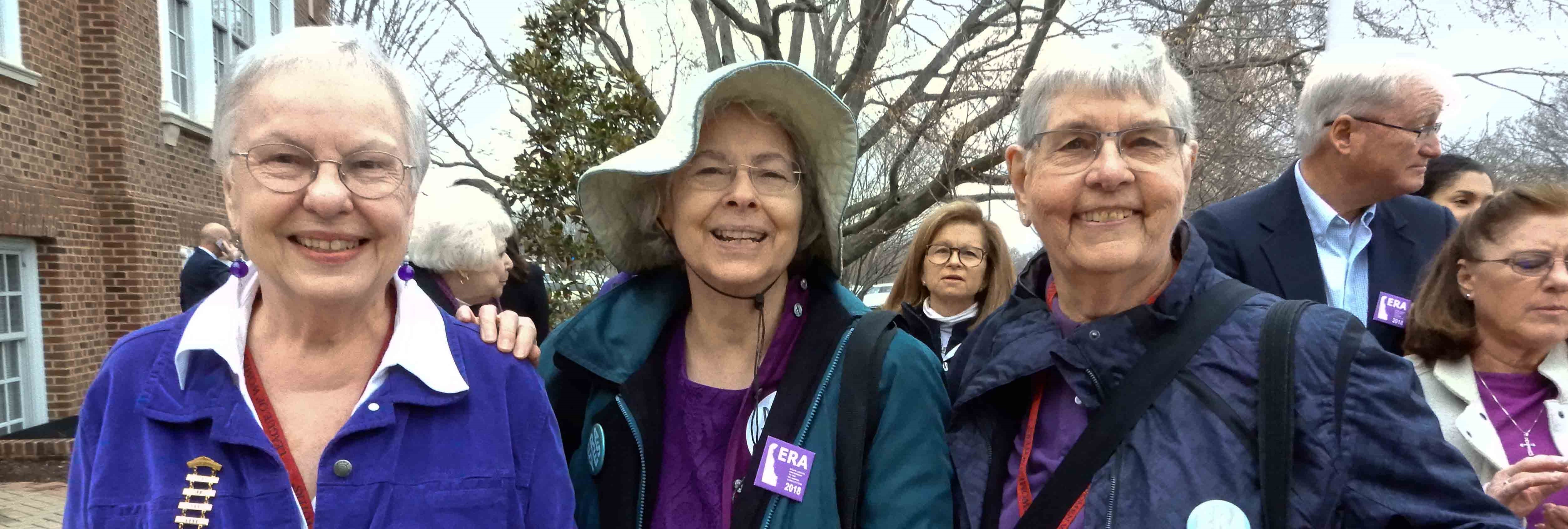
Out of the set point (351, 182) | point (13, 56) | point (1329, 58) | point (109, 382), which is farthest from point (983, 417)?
Result: point (13, 56)

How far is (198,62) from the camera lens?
10555 millimetres

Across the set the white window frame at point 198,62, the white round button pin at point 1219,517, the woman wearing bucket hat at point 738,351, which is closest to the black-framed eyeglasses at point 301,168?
the woman wearing bucket hat at point 738,351

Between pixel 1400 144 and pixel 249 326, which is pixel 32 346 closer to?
pixel 249 326

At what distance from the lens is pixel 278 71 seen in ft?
4.73

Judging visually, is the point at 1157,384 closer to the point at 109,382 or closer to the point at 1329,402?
the point at 1329,402

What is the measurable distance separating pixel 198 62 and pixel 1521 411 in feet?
39.9

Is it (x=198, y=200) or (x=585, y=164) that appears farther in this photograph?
(x=198, y=200)

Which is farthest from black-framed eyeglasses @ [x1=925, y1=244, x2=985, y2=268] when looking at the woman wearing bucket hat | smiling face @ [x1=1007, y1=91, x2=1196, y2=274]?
smiling face @ [x1=1007, y1=91, x2=1196, y2=274]

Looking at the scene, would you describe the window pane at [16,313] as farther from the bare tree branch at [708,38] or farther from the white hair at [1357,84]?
the white hair at [1357,84]

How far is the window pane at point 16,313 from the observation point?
7.79 m

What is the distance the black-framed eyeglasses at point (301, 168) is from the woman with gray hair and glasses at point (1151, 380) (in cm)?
113

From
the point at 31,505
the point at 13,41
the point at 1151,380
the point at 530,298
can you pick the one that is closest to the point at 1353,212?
the point at 1151,380

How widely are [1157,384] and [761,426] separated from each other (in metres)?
0.75

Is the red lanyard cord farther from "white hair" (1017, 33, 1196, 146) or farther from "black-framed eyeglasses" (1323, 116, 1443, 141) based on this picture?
"black-framed eyeglasses" (1323, 116, 1443, 141)
